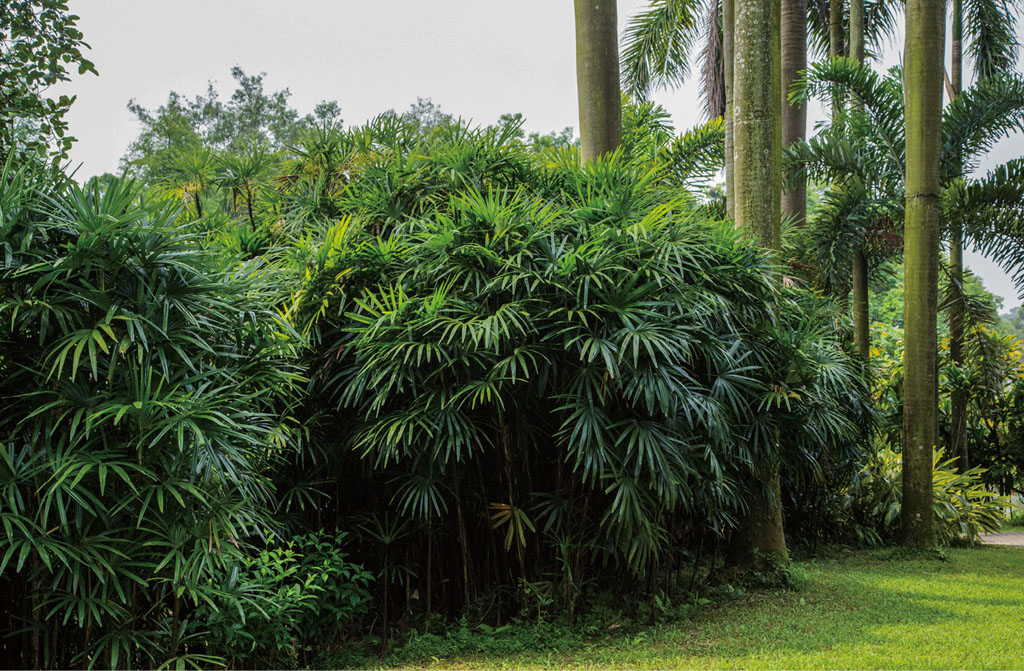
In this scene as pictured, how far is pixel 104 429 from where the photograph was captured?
2.85m

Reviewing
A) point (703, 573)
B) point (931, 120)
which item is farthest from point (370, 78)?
point (703, 573)

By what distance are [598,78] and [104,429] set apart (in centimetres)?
453

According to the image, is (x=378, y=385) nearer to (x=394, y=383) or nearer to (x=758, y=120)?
(x=394, y=383)

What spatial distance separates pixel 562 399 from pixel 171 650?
86.5 inches

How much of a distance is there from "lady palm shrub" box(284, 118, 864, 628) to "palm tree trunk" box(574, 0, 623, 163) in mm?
1237

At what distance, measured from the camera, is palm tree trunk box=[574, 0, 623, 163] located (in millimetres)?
6035

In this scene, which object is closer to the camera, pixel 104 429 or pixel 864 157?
pixel 104 429

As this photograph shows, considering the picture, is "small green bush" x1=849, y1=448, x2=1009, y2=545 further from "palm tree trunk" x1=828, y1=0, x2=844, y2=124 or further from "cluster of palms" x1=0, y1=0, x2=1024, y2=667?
"palm tree trunk" x1=828, y1=0, x2=844, y2=124

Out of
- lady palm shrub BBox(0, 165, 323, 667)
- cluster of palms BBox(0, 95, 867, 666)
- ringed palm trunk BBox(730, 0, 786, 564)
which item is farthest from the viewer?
ringed palm trunk BBox(730, 0, 786, 564)

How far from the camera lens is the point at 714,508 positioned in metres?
4.61

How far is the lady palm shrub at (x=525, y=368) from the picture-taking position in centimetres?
397

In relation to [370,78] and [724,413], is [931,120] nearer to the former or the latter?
[724,413]

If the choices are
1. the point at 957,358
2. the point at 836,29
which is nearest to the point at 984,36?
the point at 836,29

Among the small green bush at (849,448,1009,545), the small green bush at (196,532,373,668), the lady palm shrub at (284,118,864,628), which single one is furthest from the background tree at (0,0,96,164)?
the small green bush at (849,448,1009,545)
